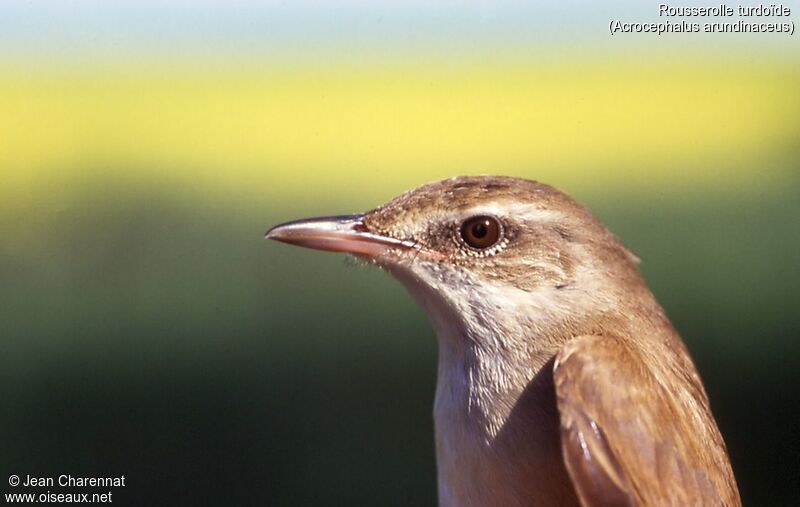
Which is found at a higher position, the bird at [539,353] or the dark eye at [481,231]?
the dark eye at [481,231]

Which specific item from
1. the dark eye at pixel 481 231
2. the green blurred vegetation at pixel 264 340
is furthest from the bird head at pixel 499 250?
the green blurred vegetation at pixel 264 340

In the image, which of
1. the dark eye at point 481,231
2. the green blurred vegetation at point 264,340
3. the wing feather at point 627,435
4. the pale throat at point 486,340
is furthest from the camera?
the green blurred vegetation at point 264,340

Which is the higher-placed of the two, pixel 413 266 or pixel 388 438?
pixel 413 266

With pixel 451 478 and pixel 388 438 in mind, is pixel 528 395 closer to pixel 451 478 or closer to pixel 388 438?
pixel 451 478

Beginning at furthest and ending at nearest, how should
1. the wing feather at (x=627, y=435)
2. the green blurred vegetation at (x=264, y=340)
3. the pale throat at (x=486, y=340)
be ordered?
the green blurred vegetation at (x=264, y=340), the pale throat at (x=486, y=340), the wing feather at (x=627, y=435)

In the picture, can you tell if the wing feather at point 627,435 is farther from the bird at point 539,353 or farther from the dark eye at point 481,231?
the dark eye at point 481,231

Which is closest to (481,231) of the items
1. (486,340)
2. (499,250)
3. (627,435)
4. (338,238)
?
(499,250)

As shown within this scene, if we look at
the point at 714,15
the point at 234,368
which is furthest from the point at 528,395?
the point at 234,368

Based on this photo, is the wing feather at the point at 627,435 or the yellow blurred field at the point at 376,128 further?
the yellow blurred field at the point at 376,128
